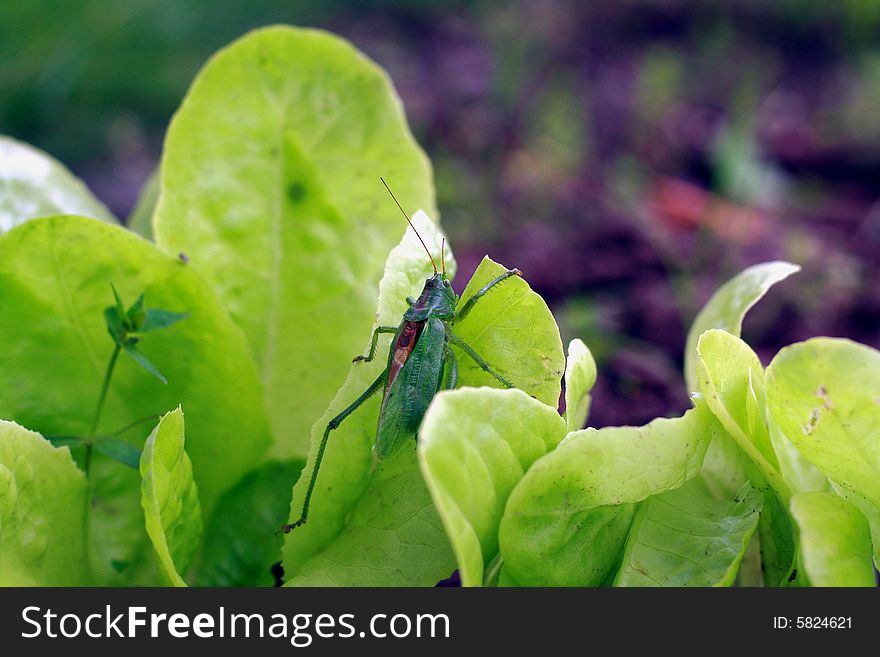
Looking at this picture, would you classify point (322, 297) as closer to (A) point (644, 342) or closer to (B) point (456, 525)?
(B) point (456, 525)

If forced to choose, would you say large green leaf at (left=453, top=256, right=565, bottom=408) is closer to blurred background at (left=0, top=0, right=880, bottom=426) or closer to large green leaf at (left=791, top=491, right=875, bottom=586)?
large green leaf at (left=791, top=491, right=875, bottom=586)

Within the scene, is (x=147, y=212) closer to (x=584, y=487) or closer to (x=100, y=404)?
(x=100, y=404)

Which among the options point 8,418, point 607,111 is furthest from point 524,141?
point 8,418

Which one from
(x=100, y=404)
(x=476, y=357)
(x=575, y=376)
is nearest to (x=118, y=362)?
(x=100, y=404)

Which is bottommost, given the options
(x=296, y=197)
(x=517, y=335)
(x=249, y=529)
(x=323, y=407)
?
(x=249, y=529)

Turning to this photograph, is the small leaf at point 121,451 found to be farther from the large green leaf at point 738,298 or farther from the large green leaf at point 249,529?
the large green leaf at point 738,298

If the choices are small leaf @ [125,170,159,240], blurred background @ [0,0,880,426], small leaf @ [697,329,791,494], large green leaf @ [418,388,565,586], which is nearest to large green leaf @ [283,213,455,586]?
large green leaf @ [418,388,565,586]
